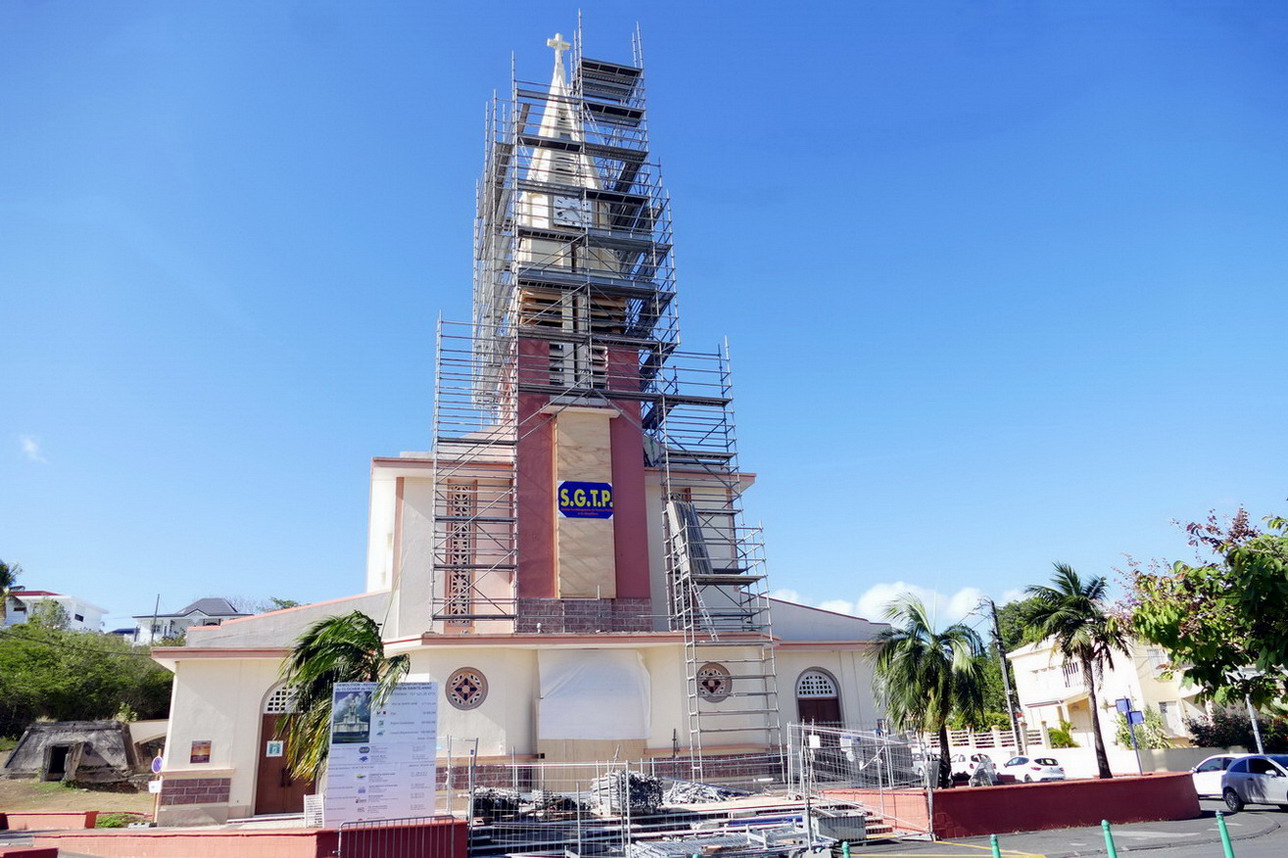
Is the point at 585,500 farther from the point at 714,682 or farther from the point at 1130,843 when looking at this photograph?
the point at 1130,843

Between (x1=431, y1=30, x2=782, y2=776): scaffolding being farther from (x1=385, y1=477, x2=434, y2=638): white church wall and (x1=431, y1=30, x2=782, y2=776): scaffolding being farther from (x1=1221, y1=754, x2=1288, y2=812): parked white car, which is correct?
(x1=1221, y1=754, x2=1288, y2=812): parked white car

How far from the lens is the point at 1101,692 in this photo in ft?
122

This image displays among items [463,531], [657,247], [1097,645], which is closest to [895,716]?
[1097,645]

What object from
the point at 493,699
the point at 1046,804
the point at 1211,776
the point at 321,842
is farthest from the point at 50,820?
the point at 1211,776

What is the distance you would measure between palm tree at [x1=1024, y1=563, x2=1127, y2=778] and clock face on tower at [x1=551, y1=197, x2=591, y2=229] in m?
18.0

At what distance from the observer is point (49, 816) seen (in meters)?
22.2

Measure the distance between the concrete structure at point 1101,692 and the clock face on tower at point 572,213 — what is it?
2130cm

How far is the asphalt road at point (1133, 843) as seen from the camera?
47.5 feet

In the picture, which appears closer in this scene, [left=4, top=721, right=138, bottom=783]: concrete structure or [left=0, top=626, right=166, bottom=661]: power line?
[left=4, top=721, right=138, bottom=783]: concrete structure

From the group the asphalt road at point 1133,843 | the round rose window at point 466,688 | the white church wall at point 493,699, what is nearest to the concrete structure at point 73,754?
the white church wall at point 493,699

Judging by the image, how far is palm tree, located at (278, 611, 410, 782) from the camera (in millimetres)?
15523

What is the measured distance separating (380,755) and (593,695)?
9682mm

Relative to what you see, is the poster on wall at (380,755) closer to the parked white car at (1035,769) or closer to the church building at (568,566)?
the church building at (568,566)

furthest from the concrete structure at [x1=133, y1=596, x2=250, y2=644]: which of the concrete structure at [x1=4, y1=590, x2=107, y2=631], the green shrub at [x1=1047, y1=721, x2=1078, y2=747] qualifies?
the green shrub at [x1=1047, y1=721, x2=1078, y2=747]
